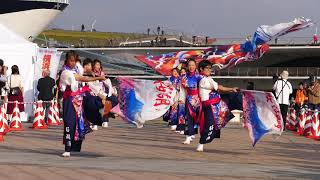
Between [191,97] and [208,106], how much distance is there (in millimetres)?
1104

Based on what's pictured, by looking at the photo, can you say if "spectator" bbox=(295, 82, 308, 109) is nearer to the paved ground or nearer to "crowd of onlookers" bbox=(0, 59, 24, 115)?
the paved ground

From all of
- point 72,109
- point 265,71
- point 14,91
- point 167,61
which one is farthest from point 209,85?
point 265,71

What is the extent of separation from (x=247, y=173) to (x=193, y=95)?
4781mm

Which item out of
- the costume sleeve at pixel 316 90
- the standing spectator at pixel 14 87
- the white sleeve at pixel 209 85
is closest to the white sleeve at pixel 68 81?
the white sleeve at pixel 209 85

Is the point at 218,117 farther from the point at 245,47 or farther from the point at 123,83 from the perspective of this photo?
the point at 245,47

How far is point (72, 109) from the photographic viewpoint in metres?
11.1

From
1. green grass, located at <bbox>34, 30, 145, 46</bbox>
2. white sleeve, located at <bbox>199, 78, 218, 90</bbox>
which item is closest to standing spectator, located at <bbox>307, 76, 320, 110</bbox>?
white sleeve, located at <bbox>199, 78, 218, 90</bbox>

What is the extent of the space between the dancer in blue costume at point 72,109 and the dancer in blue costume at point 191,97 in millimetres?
2844

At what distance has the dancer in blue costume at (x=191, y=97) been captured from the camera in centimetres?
→ 1344

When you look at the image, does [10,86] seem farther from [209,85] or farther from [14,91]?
[209,85]

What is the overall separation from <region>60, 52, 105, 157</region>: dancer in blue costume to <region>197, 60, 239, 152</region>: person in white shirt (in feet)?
7.34

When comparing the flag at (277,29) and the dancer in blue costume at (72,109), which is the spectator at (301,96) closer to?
the flag at (277,29)

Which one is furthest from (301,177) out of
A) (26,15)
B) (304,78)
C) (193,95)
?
(304,78)

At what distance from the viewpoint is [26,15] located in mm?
54719
